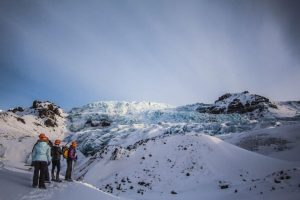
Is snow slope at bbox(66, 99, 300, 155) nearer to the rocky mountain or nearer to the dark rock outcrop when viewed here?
the rocky mountain

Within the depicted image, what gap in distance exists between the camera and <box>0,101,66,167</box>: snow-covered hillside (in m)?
56.8

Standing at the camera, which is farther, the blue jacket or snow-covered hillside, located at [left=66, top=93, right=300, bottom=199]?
snow-covered hillside, located at [left=66, top=93, right=300, bottom=199]

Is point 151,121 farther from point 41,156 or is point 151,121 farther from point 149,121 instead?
point 41,156

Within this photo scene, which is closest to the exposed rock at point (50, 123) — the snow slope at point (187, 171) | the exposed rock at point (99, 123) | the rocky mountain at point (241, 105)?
the exposed rock at point (99, 123)

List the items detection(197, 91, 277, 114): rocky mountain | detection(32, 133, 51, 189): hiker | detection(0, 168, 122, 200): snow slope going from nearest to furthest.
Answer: detection(0, 168, 122, 200): snow slope < detection(32, 133, 51, 189): hiker < detection(197, 91, 277, 114): rocky mountain

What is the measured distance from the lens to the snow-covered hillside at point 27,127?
56844 millimetres

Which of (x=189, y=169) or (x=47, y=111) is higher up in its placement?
(x=47, y=111)

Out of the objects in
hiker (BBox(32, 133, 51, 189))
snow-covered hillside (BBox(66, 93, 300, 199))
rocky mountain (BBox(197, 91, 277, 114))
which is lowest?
snow-covered hillside (BBox(66, 93, 300, 199))

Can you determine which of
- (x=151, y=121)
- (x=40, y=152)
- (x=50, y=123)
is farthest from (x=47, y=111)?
(x=40, y=152)

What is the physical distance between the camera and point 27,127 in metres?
95.6

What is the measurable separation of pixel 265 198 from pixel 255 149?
2480 centimetres

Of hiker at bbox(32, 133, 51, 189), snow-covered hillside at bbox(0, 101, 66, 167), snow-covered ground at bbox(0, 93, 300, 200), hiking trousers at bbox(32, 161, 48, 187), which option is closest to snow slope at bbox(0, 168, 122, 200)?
snow-covered ground at bbox(0, 93, 300, 200)

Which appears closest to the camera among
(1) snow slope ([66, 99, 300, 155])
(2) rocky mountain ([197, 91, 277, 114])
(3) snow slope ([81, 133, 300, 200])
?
(3) snow slope ([81, 133, 300, 200])

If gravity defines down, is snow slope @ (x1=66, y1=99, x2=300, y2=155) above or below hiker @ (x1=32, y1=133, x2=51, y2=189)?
above
